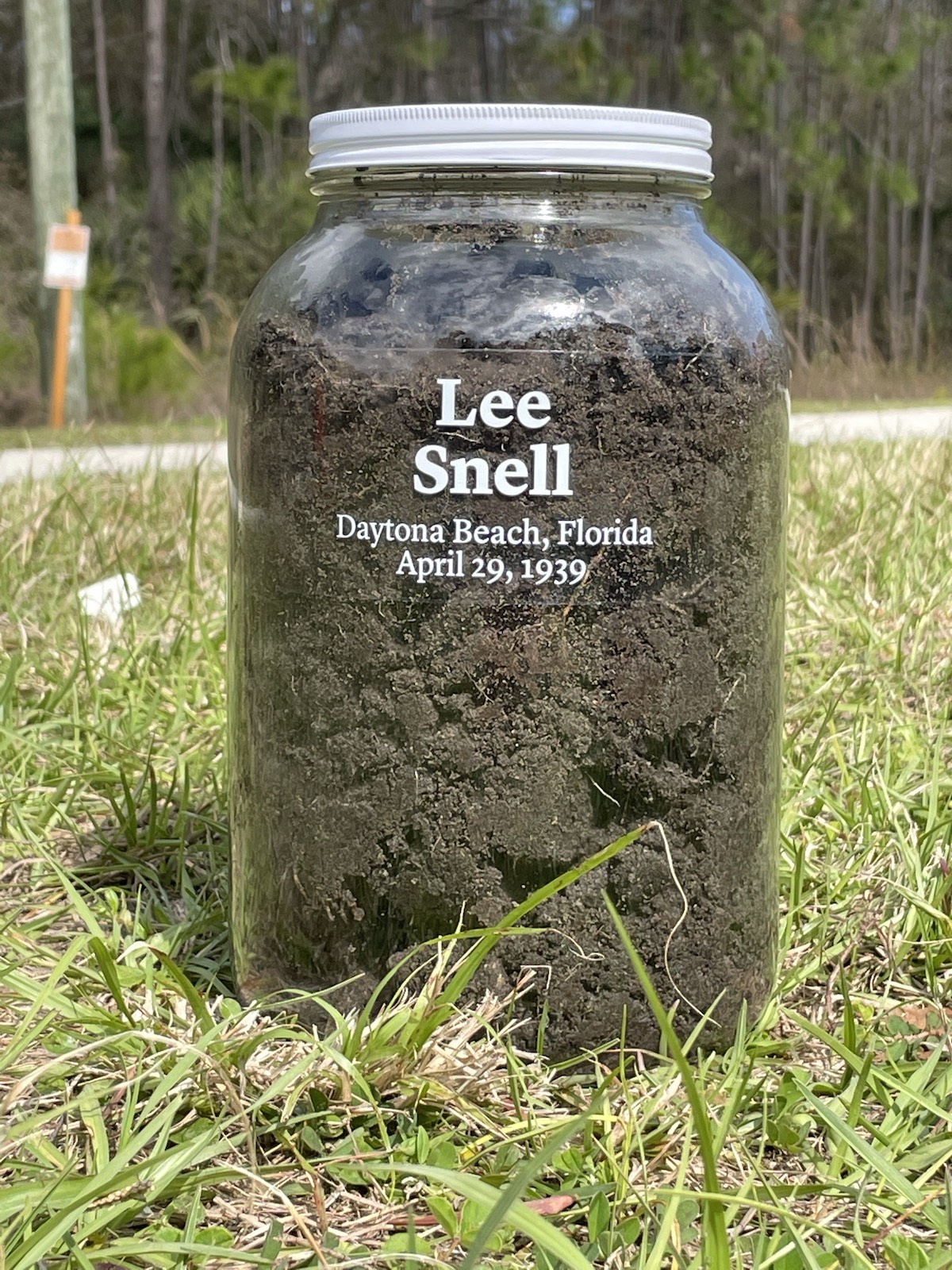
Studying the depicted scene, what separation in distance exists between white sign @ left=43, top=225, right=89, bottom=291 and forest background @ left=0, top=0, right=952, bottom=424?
6.76 ft

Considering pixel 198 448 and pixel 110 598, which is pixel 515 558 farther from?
pixel 198 448

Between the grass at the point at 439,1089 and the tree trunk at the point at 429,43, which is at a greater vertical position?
the tree trunk at the point at 429,43

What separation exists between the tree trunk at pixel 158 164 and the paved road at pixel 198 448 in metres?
9.51

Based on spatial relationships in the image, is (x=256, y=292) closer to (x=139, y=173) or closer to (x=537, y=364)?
(x=537, y=364)

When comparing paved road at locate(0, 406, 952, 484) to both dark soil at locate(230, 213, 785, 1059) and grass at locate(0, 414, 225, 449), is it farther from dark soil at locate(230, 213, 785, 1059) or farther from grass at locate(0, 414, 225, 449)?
dark soil at locate(230, 213, 785, 1059)

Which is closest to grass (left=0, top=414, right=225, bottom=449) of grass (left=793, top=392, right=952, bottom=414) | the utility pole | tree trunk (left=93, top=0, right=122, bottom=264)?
the utility pole

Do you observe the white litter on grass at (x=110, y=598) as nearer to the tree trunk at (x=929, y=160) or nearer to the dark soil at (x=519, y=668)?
the dark soil at (x=519, y=668)

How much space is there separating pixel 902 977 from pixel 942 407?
876 centimetres

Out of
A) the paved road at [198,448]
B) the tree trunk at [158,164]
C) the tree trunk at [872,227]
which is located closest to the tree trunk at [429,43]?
the tree trunk at [158,164]

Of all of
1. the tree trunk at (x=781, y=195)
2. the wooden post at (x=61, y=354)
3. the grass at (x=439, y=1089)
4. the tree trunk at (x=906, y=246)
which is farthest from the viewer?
the tree trunk at (x=906, y=246)

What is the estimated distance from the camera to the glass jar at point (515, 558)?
1252 millimetres

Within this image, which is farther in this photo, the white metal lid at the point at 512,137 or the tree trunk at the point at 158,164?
the tree trunk at the point at 158,164

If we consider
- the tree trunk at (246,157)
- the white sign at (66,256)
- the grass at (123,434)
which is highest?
the tree trunk at (246,157)

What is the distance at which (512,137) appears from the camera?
4.09 feet
